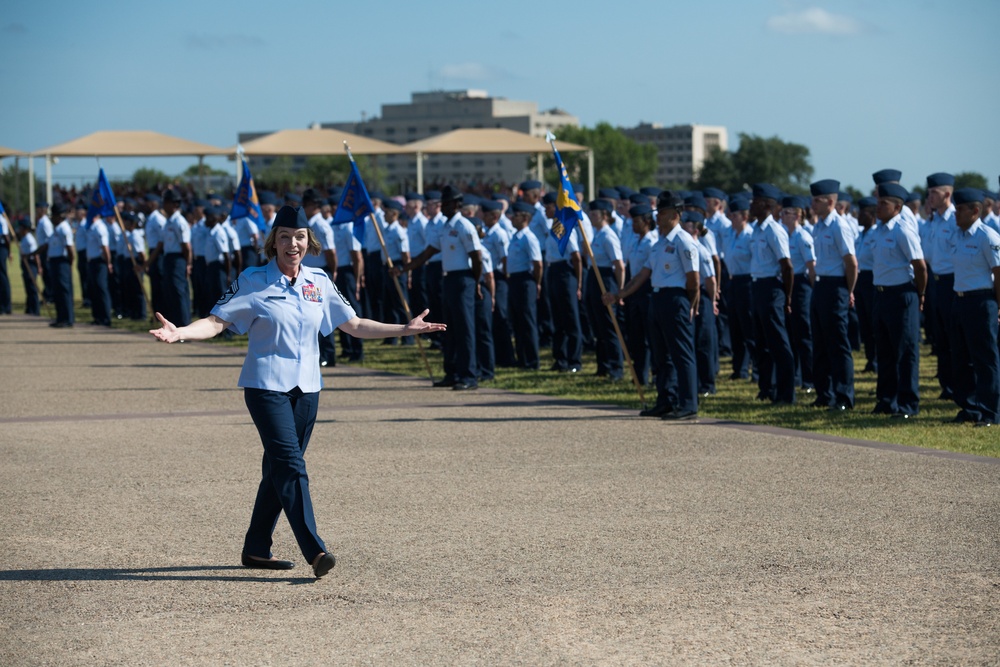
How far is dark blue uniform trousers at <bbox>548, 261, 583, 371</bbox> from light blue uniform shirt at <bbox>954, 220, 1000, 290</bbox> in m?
6.30

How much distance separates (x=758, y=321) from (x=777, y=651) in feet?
30.9

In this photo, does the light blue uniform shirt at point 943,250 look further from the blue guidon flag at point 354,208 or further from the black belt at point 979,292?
the blue guidon flag at point 354,208

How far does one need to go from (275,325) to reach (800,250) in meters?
8.66

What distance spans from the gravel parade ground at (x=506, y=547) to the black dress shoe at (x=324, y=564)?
7 cm

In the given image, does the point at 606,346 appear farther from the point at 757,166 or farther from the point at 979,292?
the point at 757,166

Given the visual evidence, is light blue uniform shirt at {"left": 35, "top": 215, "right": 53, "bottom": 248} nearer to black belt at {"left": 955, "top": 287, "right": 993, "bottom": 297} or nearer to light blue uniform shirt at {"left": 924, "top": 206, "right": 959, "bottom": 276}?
light blue uniform shirt at {"left": 924, "top": 206, "right": 959, "bottom": 276}

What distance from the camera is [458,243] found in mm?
16125

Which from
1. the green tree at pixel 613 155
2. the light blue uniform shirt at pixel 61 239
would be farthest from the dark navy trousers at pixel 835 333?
the green tree at pixel 613 155

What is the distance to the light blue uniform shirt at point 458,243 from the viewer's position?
16.0m

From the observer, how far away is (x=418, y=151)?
38.1 m

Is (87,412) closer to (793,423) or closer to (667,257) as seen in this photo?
(667,257)

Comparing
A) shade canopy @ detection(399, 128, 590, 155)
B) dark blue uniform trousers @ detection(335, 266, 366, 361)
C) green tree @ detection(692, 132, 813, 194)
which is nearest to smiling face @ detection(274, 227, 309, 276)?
dark blue uniform trousers @ detection(335, 266, 366, 361)

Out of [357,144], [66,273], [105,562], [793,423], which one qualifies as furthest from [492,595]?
[357,144]

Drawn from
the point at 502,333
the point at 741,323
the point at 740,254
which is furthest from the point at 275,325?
the point at 502,333
